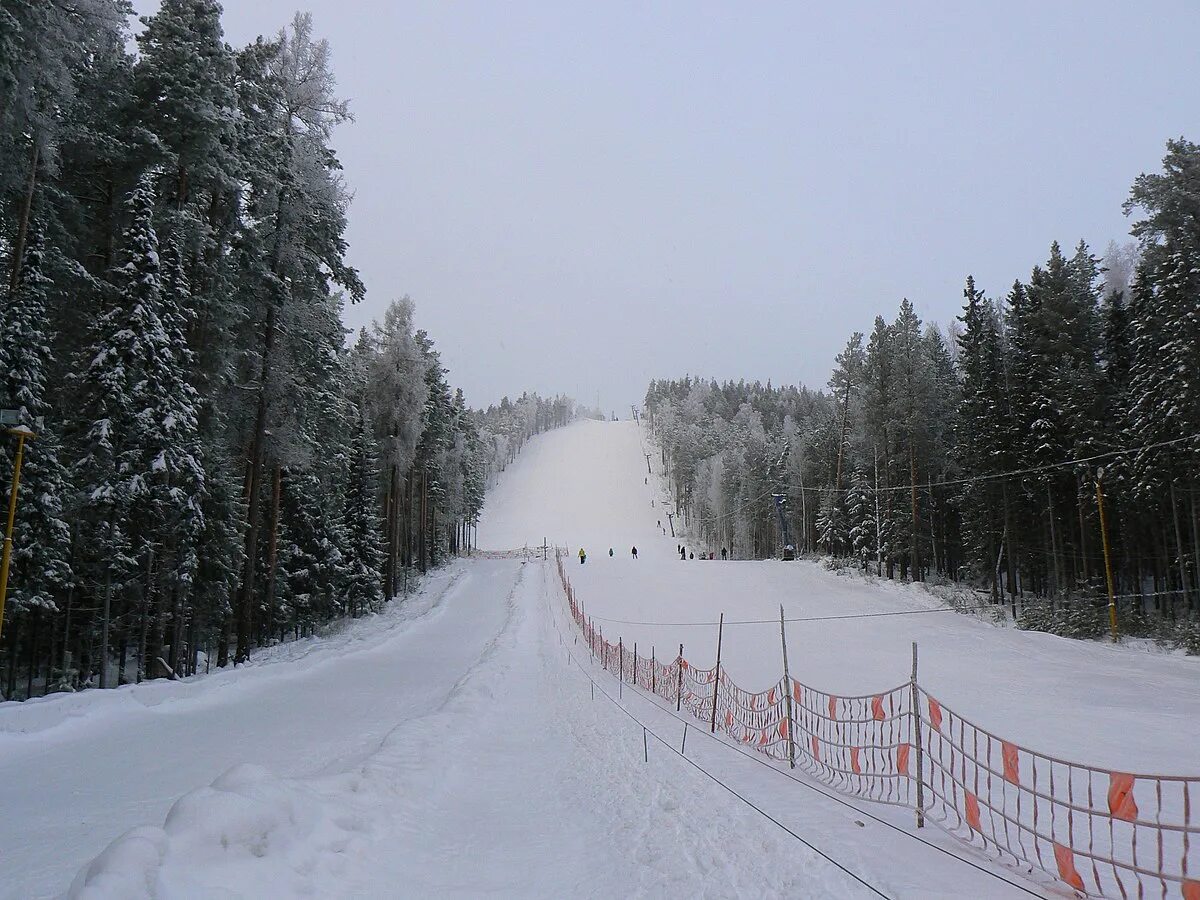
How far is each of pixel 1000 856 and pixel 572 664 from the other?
19.4 metres

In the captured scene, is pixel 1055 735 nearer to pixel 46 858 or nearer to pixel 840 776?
pixel 840 776

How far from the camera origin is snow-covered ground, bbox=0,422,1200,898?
520 cm

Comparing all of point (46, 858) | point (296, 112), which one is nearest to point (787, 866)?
point (46, 858)

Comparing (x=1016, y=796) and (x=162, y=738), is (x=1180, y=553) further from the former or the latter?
(x=162, y=738)

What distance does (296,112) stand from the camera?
2291 cm

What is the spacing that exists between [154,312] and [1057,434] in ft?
120

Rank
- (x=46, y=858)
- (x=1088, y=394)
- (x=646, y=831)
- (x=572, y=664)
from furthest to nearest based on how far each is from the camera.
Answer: (x=1088, y=394)
(x=572, y=664)
(x=646, y=831)
(x=46, y=858)

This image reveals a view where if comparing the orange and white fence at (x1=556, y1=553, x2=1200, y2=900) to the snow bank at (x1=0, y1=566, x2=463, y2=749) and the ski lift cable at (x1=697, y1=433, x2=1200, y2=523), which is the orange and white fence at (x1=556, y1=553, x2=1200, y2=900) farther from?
the ski lift cable at (x1=697, y1=433, x2=1200, y2=523)

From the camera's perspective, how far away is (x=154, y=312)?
55.7ft

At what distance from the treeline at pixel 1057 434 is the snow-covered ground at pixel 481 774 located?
8117 millimetres

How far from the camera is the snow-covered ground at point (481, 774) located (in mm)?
5199

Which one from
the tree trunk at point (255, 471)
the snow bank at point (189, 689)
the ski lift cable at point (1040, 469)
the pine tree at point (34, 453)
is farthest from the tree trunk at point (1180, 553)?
the pine tree at point (34, 453)

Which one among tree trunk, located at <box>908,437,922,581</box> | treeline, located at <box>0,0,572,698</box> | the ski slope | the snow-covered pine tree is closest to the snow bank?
treeline, located at <box>0,0,572,698</box>

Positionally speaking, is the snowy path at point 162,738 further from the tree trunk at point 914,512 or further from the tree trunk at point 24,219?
the tree trunk at point 914,512
